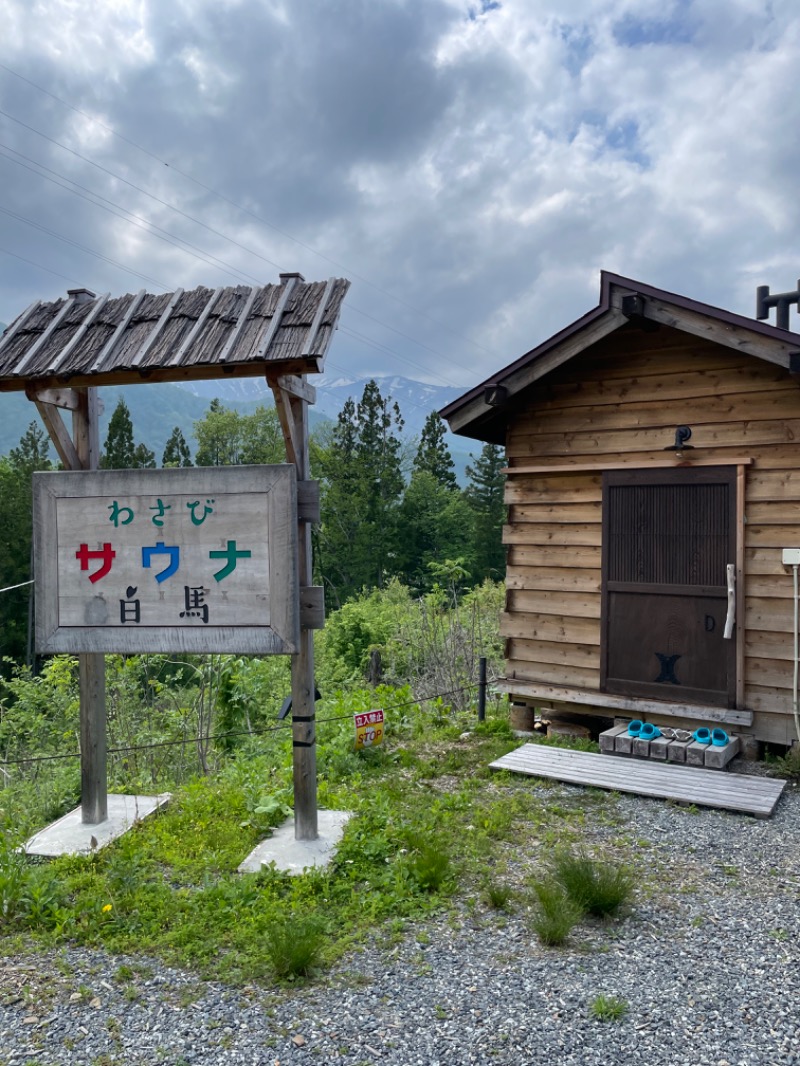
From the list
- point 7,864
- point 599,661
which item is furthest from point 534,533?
point 7,864

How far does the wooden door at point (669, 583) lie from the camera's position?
7289 mm

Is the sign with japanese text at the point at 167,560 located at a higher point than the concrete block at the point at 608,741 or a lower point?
higher

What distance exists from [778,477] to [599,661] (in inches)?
94.1

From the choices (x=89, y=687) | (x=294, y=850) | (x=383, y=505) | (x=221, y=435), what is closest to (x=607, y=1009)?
(x=294, y=850)

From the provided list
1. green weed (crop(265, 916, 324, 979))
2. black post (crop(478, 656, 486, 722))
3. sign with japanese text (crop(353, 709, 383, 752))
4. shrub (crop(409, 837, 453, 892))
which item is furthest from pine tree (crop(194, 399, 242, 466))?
green weed (crop(265, 916, 324, 979))

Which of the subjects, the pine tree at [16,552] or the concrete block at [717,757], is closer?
the concrete block at [717,757]

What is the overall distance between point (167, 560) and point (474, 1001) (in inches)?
123

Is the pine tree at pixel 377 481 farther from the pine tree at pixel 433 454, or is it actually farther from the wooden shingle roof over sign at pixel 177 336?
the wooden shingle roof over sign at pixel 177 336

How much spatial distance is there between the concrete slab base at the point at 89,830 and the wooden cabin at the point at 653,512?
155 inches

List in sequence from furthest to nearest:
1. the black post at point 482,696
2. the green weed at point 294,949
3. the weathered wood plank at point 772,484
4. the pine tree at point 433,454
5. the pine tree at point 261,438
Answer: the pine tree at point 261,438
the pine tree at point 433,454
the black post at point 482,696
the weathered wood plank at point 772,484
the green weed at point 294,949

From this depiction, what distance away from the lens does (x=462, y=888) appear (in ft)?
15.7

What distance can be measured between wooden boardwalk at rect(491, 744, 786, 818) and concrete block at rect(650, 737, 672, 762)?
0.38ft

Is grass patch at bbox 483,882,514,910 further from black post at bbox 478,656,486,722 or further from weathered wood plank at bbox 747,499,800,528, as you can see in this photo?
black post at bbox 478,656,486,722

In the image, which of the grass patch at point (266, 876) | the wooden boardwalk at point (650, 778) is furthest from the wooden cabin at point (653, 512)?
the grass patch at point (266, 876)
